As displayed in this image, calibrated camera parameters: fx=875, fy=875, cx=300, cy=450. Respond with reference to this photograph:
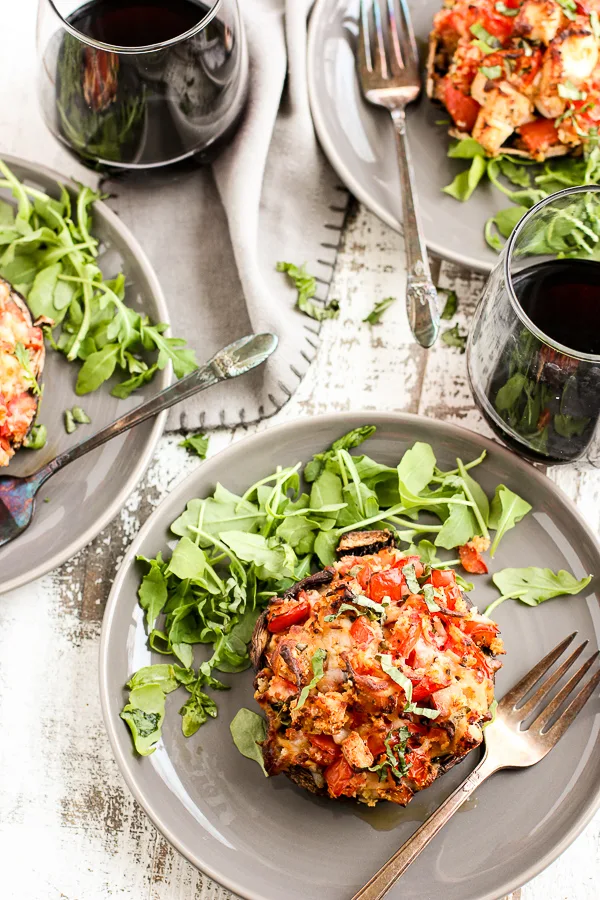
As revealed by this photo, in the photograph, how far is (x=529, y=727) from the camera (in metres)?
2.12

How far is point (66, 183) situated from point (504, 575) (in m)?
1.61

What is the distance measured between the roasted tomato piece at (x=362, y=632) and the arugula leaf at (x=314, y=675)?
0.26ft

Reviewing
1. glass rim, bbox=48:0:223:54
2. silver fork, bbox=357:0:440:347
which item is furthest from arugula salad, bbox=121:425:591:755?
glass rim, bbox=48:0:223:54

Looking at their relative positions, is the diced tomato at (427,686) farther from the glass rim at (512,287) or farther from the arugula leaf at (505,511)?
the glass rim at (512,287)

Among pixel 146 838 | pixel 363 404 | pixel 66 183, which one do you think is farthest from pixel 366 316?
pixel 146 838

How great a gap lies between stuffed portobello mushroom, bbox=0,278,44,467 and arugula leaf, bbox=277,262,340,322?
29.2 inches

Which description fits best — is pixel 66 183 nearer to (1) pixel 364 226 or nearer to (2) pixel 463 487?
(1) pixel 364 226

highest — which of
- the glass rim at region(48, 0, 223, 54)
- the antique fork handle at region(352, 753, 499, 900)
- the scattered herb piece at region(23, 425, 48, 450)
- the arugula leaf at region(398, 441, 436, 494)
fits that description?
the glass rim at region(48, 0, 223, 54)

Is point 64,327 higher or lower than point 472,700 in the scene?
higher

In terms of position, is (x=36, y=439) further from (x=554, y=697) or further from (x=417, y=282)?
(x=554, y=697)

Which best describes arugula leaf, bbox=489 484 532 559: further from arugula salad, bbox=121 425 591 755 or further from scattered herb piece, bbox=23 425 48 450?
scattered herb piece, bbox=23 425 48 450

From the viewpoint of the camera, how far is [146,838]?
230 cm

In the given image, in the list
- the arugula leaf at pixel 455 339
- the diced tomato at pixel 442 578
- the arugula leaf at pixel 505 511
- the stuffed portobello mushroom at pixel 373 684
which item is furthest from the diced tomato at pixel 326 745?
the arugula leaf at pixel 455 339

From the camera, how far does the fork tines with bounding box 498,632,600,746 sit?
211 centimetres
